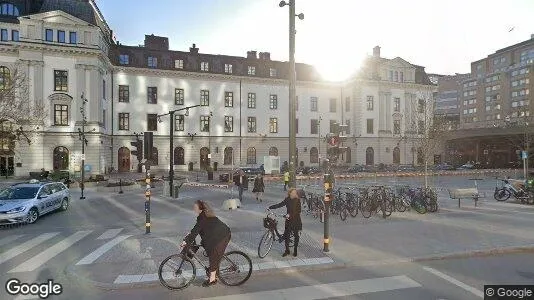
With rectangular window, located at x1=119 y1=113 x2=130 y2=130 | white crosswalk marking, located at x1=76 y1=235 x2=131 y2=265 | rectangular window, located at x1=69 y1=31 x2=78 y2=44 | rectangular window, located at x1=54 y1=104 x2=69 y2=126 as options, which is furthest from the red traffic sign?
rectangular window, located at x1=119 y1=113 x2=130 y2=130

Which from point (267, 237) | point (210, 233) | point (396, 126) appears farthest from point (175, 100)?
point (210, 233)

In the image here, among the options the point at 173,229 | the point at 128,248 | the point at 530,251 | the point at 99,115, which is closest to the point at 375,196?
the point at 530,251

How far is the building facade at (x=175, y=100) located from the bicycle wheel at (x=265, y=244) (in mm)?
19123

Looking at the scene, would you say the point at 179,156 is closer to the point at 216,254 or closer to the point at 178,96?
the point at 178,96

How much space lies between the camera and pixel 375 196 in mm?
14391

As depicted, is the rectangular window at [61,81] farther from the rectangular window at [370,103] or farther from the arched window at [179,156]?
the rectangular window at [370,103]

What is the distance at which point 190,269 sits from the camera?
6.98 m

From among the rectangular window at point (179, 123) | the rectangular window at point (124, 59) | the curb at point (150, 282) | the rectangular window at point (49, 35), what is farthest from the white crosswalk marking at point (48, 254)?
the rectangular window at point (124, 59)

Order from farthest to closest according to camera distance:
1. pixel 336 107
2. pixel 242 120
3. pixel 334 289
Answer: pixel 336 107, pixel 242 120, pixel 334 289

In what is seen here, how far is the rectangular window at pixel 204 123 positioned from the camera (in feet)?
164

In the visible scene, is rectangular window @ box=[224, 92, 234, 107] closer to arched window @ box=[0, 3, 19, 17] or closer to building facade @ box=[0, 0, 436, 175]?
building facade @ box=[0, 0, 436, 175]

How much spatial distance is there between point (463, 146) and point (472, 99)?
48537 millimetres

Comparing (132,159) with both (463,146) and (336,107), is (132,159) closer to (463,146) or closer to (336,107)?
(336,107)

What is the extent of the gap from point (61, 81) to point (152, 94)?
1110 cm
